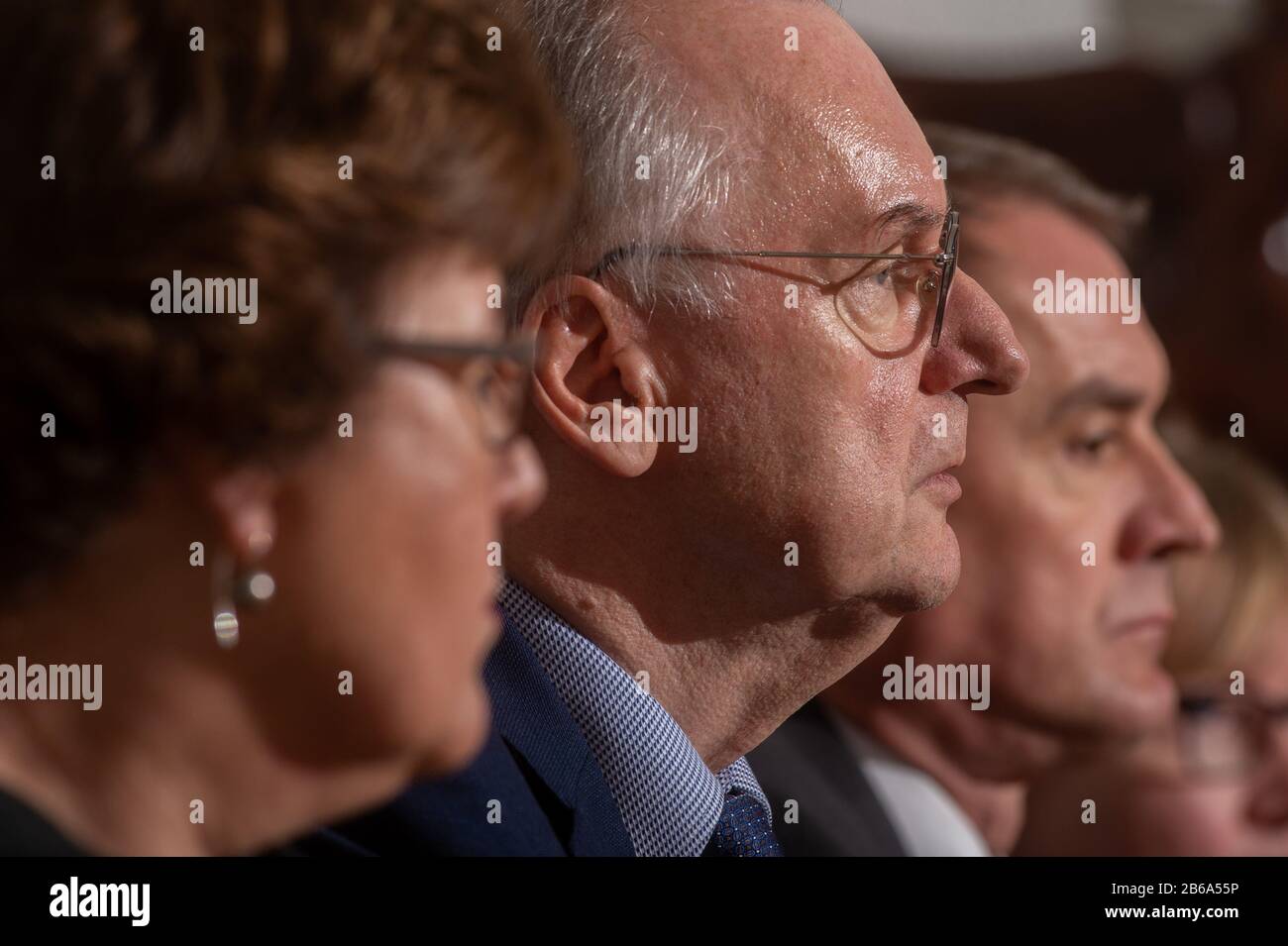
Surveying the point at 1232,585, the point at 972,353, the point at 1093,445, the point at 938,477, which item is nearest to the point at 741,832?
the point at 938,477

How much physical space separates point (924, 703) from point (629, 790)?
911 millimetres

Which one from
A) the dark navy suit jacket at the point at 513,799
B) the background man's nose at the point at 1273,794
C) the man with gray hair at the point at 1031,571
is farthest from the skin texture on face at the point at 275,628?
the background man's nose at the point at 1273,794

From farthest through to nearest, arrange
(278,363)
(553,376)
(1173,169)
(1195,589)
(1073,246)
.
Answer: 1. (1173,169)
2. (1195,589)
3. (1073,246)
4. (553,376)
5. (278,363)

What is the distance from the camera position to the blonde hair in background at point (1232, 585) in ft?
7.77

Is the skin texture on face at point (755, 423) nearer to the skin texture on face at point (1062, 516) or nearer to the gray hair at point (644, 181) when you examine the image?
the gray hair at point (644, 181)

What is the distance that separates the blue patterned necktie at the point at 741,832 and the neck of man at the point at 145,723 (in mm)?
643

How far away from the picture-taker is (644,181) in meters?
1.35

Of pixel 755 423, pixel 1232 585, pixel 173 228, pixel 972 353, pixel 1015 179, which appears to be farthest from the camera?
pixel 1232 585

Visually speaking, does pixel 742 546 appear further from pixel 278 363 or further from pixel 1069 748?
pixel 1069 748

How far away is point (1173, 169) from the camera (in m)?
3.52

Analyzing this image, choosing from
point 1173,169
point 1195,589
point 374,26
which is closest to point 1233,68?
point 1173,169

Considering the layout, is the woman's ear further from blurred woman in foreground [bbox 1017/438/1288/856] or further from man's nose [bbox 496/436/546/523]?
blurred woman in foreground [bbox 1017/438/1288/856]

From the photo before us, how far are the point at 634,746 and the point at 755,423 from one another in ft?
1.02

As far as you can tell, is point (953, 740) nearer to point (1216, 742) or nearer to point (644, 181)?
point (1216, 742)
